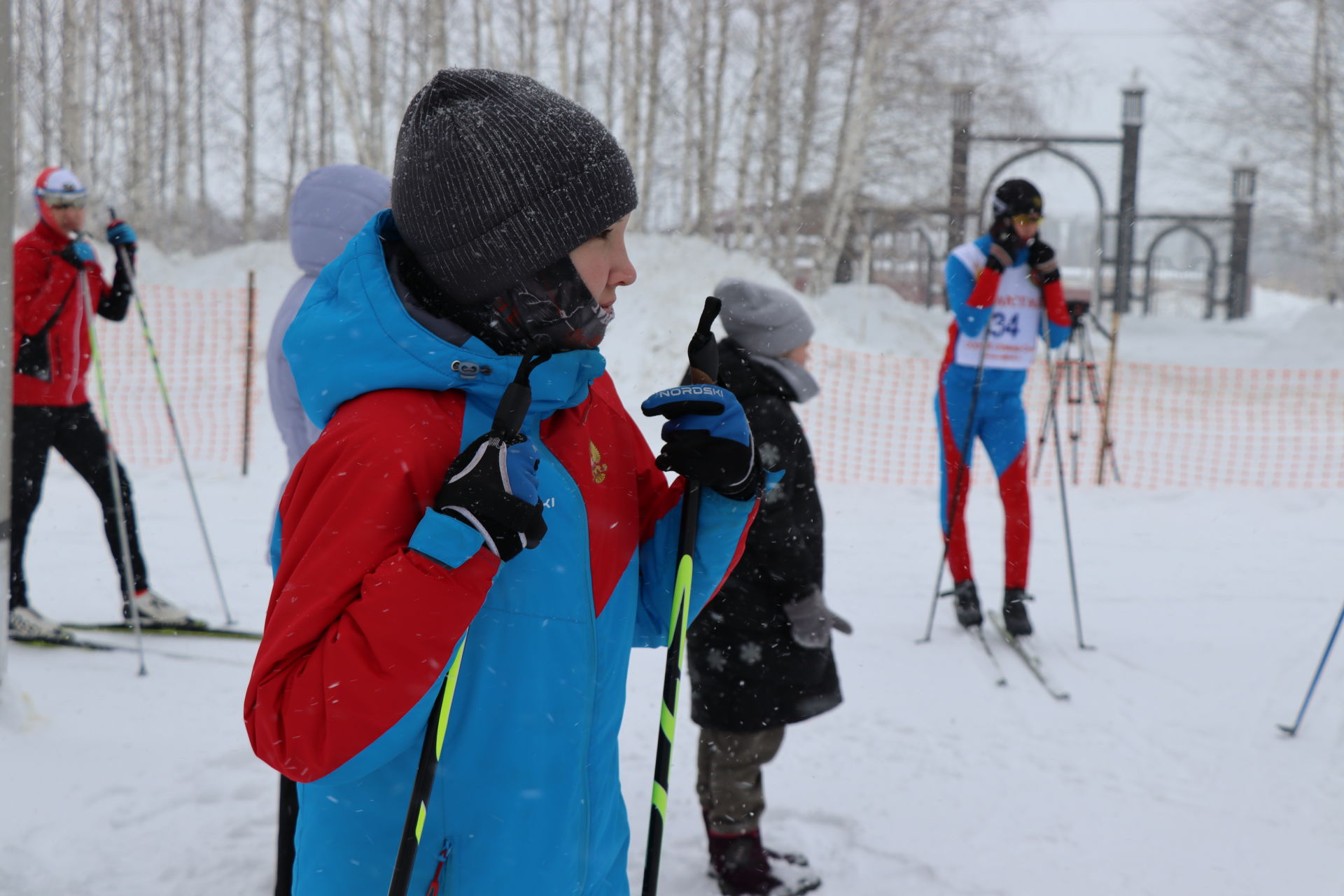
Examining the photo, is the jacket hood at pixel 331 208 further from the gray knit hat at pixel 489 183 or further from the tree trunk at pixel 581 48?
the tree trunk at pixel 581 48

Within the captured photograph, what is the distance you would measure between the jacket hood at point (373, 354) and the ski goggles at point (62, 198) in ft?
12.8

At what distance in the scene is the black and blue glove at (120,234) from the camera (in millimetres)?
4457

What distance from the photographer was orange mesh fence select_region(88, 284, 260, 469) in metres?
9.64

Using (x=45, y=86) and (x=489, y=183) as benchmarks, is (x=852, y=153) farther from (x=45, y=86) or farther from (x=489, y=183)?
(x=489, y=183)

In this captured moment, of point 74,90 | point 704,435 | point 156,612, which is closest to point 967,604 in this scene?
point 704,435

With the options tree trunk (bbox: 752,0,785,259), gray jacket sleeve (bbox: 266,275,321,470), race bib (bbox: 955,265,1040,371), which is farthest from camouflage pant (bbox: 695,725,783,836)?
tree trunk (bbox: 752,0,785,259)

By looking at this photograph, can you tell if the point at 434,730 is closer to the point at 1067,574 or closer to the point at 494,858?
the point at 494,858

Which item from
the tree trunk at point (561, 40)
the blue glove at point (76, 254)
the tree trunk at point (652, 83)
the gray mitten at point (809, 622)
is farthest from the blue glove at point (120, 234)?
the tree trunk at point (652, 83)

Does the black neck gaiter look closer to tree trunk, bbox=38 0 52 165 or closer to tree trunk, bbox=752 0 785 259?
tree trunk, bbox=752 0 785 259

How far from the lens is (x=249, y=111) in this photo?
19.3 metres

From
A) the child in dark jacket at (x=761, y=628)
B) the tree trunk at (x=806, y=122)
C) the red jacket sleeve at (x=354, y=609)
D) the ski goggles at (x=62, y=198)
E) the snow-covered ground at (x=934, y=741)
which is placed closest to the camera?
the red jacket sleeve at (x=354, y=609)

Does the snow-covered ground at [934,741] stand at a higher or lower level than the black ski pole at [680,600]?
lower

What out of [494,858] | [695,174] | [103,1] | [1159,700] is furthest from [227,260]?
[494,858]

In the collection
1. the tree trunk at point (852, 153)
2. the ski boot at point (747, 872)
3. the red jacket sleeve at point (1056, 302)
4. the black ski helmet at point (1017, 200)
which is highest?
the tree trunk at point (852, 153)
